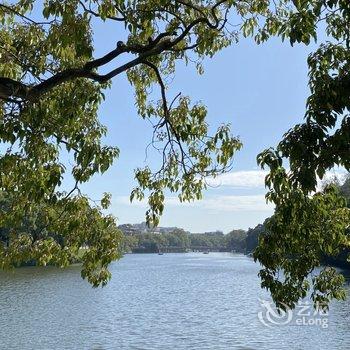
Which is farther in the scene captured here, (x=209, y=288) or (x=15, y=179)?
(x=209, y=288)

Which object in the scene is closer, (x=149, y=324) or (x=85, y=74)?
(x=85, y=74)

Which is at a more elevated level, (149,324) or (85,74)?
(85,74)

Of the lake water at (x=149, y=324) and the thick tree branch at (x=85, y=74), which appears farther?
the lake water at (x=149, y=324)

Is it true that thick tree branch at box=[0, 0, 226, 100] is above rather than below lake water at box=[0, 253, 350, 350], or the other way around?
above

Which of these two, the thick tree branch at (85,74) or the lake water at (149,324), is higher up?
the thick tree branch at (85,74)

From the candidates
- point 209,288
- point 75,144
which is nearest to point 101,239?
point 75,144

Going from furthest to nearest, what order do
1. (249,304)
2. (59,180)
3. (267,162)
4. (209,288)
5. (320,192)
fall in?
→ (209,288) → (249,304) → (59,180) → (320,192) → (267,162)

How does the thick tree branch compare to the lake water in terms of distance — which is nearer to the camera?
the thick tree branch

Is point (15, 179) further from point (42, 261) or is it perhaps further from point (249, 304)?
point (249, 304)

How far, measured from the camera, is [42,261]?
7301 mm

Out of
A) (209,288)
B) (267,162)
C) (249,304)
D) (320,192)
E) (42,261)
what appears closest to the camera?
(267,162)

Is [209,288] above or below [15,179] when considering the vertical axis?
below

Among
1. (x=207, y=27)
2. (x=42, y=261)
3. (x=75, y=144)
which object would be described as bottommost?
(x=42, y=261)

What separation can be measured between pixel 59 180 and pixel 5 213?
1425 millimetres
